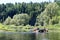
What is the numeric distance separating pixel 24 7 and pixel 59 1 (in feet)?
87.4

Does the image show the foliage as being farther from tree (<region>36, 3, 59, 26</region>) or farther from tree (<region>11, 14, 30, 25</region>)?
tree (<region>36, 3, 59, 26</region>)

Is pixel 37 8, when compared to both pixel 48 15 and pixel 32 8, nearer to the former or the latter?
pixel 32 8

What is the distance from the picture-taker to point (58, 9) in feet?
339

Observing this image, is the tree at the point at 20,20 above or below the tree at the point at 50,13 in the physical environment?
below

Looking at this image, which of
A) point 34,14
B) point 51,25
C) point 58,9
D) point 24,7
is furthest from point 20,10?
point 51,25

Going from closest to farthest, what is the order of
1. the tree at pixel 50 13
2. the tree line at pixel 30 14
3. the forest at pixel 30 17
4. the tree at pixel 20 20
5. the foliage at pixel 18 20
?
the forest at pixel 30 17
the tree at pixel 50 13
the tree line at pixel 30 14
the foliage at pixel 18 20
the tree at pixel 20 20

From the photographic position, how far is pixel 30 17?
428 feet

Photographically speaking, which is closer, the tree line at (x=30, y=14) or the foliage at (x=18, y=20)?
the tree line at (x=30, y=14)

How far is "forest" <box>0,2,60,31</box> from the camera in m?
93.1

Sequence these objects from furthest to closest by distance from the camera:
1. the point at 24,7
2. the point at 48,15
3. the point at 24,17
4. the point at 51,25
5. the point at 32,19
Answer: the point at 24,7 → the point at 32,19 → the point at 24,17 → the point at 48,15 → the point at 51,25

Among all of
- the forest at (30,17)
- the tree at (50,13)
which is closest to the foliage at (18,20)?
the forest at (30,17)

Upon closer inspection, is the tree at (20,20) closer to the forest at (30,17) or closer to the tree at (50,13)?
the forest at (30,17)

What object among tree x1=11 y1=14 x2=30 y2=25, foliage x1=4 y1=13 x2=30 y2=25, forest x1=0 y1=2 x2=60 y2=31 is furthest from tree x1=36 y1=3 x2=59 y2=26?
foliage x1=4 y1=13 x2=30 y2=25

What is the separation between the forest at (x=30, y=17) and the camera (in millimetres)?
93137
